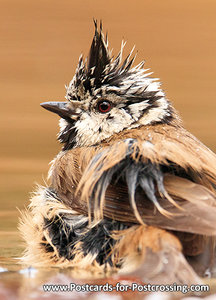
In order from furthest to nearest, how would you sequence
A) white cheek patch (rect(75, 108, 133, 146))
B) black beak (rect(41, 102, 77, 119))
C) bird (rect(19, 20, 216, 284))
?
1. black beak (rect(41, 102, 77, 119))
2. white cheek patch (rect(75, 108, 133, 146))
3. bird (rect(19, 20, 216, 284))

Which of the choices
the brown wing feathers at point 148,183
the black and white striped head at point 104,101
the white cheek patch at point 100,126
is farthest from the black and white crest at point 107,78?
the brown wing feathers at point 148,183

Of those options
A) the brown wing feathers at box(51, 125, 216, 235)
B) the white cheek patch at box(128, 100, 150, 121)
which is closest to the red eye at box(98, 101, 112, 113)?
the white cheek patch at box(128, 100, 150, 121)

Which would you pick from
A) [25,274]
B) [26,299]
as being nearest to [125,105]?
[25,274]

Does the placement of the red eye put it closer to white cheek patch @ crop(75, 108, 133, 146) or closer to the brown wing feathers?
white cheek patch @ crop(75, 108, 133, 146)

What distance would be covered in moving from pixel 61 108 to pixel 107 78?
13.6 inches

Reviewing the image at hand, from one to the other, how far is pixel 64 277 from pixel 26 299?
0.33 m

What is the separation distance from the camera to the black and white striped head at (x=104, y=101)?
3670mm

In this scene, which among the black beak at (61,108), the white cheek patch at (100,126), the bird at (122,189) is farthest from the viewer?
the black beak at (61,108)

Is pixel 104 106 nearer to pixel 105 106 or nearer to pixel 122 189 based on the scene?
pixel 105 106

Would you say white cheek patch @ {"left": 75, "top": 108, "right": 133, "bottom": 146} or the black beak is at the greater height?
the black beak

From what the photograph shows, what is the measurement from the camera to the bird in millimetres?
2793

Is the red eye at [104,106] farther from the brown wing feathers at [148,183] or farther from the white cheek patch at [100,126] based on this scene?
the brown wing feathers at [148,183]

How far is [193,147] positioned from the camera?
3307 mm

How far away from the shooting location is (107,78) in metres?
3.70
